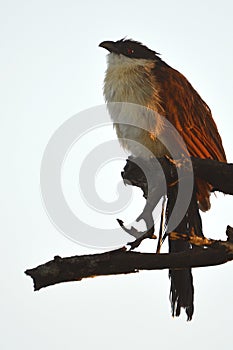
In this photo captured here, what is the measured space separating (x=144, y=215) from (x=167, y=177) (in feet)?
1.16

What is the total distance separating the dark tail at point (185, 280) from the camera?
4.77 meters

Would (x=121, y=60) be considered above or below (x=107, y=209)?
A: above

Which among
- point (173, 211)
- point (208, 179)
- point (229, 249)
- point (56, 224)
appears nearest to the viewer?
point (229, 249)

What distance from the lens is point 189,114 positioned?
5617mm

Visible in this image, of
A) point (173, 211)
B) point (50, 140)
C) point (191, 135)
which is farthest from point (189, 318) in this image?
point (50, 140)

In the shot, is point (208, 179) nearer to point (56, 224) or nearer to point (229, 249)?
point (229, 249)

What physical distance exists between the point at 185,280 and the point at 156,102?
5.96ft

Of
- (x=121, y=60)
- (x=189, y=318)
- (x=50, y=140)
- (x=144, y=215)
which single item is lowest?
(x=189, y=318)

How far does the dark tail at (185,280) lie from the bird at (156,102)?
0.07ft

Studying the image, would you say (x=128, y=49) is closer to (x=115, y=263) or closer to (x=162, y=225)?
(x=162, y=225)

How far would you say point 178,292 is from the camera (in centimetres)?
478

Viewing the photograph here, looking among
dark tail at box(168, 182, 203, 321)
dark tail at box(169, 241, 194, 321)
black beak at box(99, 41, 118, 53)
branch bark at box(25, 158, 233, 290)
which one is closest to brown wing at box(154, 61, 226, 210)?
black beak at box(99, 41, 118, 53)

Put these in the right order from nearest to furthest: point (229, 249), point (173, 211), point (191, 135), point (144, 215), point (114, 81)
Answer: point (229, 249)
point (144, 215)
point (173, 211)
point (191, 135)
point (114, 81)

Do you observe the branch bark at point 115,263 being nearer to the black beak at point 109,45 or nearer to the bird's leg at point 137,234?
the bird's leg at point 137,234
